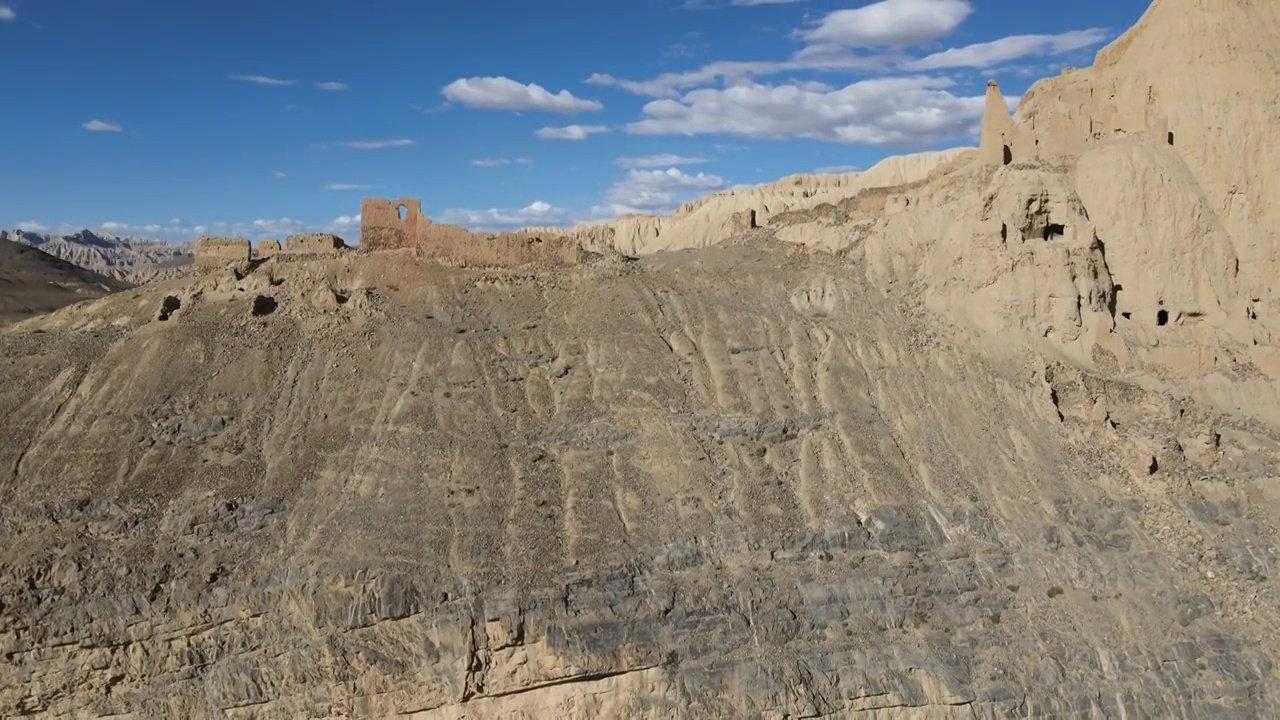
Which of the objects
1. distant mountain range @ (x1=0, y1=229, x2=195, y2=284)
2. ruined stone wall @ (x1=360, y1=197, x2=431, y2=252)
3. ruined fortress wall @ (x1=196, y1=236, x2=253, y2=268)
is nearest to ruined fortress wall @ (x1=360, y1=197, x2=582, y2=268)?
ruined stone wall @ (x1=360, y1=197, x2=431, y2=252)

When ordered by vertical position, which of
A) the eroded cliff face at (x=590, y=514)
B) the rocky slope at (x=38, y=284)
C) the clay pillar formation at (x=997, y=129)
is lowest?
the eroded cliff face at (x=590, y=514)

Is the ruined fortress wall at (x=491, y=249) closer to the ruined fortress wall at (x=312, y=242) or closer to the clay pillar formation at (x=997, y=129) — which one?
the ruined fortress wall at (x=312, y=242)

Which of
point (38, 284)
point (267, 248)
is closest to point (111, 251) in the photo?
point (38, 284)

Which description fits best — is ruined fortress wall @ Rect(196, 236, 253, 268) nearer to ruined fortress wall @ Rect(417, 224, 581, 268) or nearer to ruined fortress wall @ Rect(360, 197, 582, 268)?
ruined fortress wall @ Rect(360, 197, 582, 268)

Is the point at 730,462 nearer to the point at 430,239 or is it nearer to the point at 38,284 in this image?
the point at 430,239

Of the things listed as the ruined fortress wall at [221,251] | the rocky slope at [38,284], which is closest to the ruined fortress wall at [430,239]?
the ruined fortress wall at [221,251]

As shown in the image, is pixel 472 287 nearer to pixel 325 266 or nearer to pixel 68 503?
pixel 325 266

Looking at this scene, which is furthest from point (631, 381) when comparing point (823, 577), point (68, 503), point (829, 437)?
point (68, 503)
